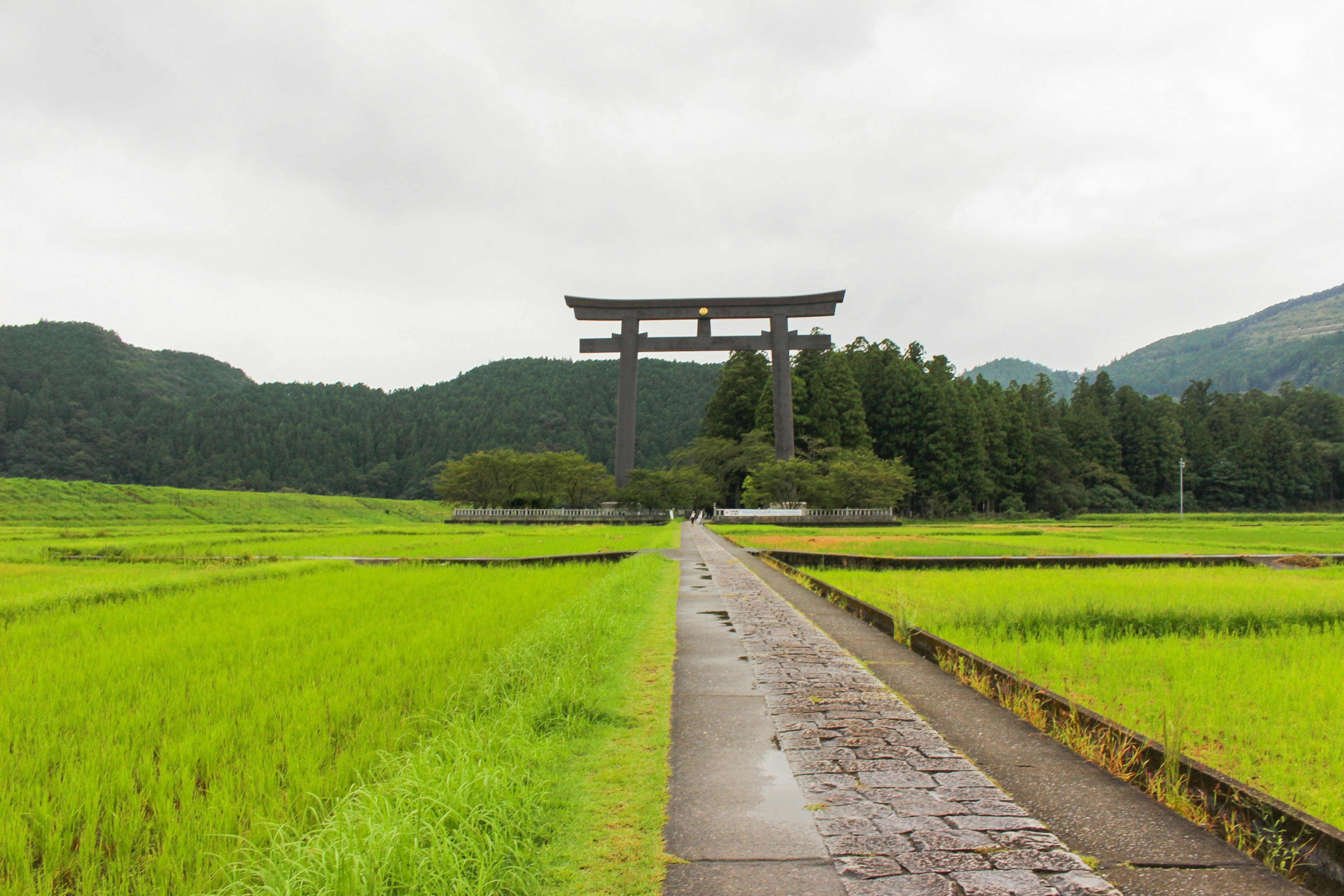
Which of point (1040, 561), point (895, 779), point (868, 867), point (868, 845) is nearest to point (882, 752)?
point (895, 779)

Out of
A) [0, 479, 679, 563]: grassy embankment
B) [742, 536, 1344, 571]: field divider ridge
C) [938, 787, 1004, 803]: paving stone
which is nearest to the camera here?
[938, 787, 1004, 803]: paving stone

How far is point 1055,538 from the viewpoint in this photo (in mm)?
20969

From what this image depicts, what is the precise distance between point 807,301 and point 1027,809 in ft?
111

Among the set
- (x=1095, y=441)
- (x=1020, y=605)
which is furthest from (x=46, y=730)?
(x=1095, y=441)

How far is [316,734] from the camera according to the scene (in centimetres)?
348

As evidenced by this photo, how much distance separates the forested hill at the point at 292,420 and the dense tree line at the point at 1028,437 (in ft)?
106

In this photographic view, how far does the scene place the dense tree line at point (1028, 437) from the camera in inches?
1813

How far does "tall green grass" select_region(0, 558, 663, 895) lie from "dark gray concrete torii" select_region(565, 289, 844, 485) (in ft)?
95.4

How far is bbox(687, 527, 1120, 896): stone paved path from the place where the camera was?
218cm

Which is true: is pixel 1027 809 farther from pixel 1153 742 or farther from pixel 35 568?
pixel 35 568

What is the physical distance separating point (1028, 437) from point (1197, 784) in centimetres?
5231

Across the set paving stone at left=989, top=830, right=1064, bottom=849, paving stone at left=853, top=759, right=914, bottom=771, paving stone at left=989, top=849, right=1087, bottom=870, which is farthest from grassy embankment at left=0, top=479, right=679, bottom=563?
paving stone at left=989, top=849, right=1087, bottom=870

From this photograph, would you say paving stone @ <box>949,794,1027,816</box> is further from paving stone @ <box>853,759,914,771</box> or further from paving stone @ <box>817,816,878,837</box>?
paving stone @ <box>817,816,878,837</box>

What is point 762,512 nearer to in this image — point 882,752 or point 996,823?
point 882,752
